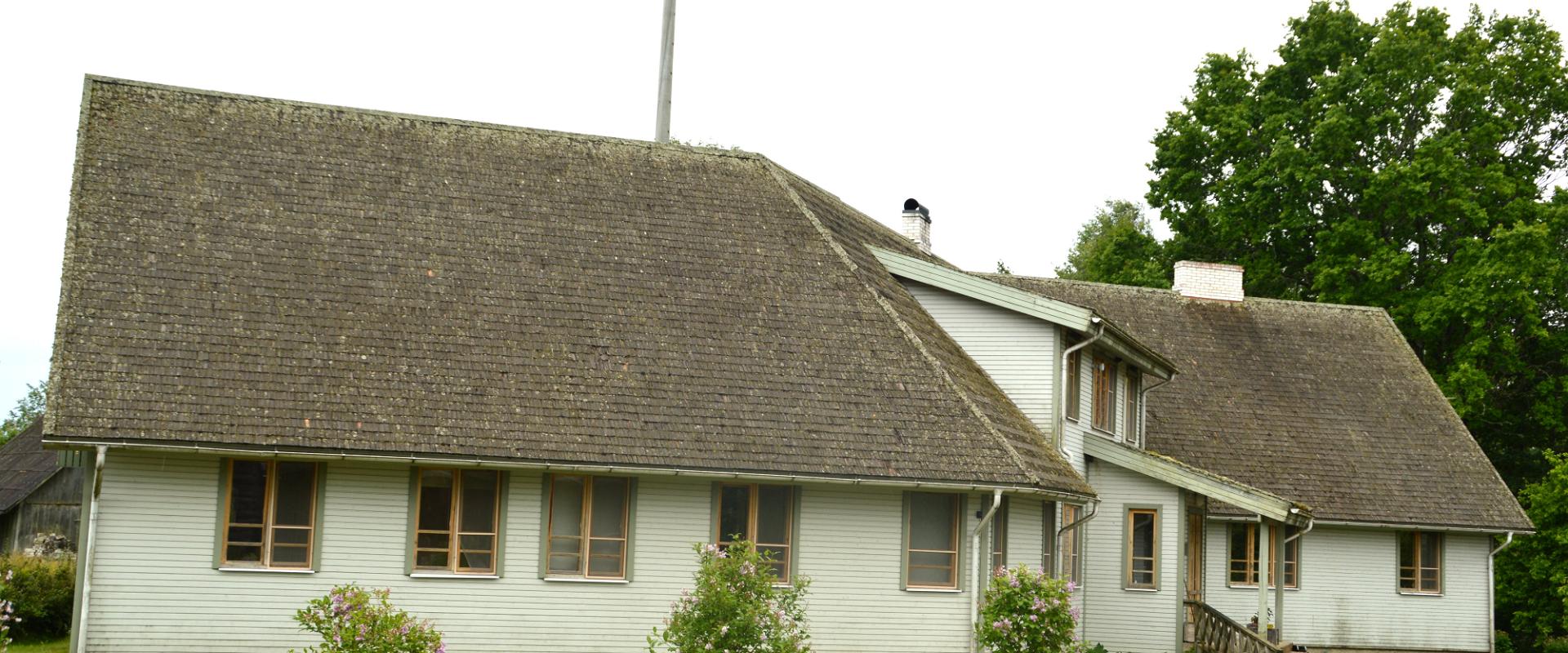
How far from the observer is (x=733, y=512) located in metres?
21.7

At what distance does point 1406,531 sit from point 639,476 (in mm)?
17978

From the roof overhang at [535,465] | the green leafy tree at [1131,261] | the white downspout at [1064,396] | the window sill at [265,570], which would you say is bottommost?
the window sill at [265,570]

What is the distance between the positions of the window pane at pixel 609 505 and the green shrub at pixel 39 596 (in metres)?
8.73

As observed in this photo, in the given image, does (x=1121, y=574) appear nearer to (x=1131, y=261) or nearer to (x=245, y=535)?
(x=245, y=535)

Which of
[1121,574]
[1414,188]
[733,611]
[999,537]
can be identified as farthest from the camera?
[1414,188]

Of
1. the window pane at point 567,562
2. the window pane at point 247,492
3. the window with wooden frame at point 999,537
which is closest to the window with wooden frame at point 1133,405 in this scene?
the window with wooden frame at point 999,537

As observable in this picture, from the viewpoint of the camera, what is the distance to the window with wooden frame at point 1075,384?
85.1 ft

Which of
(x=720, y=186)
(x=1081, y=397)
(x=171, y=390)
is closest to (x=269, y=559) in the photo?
(x=171, y=390)

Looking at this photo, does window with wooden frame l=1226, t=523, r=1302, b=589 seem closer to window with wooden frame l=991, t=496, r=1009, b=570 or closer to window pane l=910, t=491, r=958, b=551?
window with wooden frame l=991, t=496, r=1009, b=570

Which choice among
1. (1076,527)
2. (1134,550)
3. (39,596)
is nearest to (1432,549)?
(1134,550)

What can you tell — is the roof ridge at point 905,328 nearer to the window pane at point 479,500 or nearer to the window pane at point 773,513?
the window pane at point 773,513

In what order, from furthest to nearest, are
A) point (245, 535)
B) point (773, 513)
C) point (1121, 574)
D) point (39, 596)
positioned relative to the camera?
point (1121, 574)
point (39, 596)
point (773, 513)
point (245, 535)

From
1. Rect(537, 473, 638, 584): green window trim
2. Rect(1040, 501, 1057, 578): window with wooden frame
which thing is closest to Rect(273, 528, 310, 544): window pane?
Rect(537, 473, 638, 584): green window trim

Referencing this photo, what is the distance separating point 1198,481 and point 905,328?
5291 millimetres
